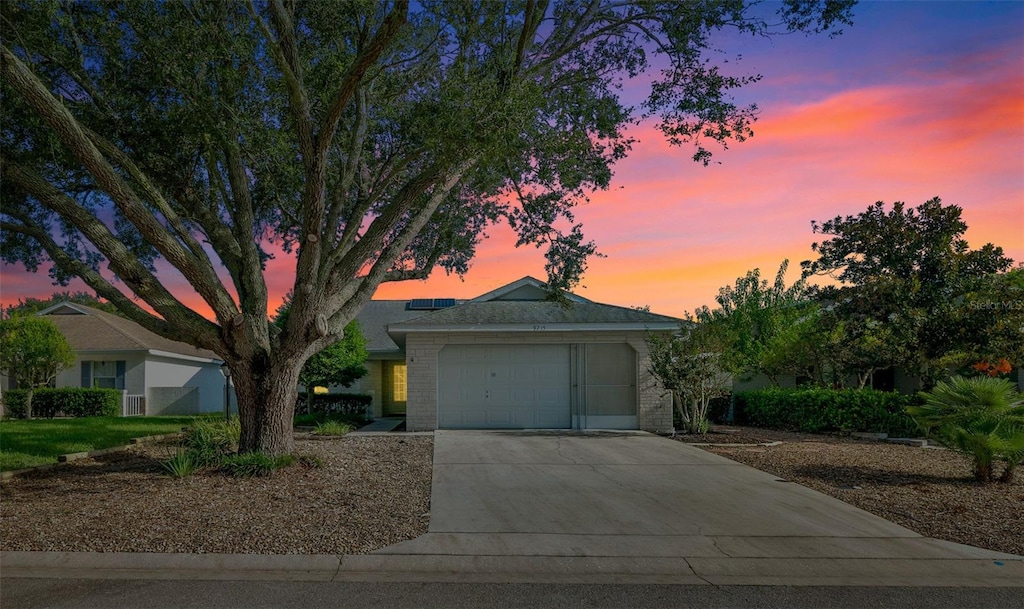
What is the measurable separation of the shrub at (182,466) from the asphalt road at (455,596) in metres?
3.57

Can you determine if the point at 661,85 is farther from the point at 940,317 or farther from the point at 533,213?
the point at 940,317

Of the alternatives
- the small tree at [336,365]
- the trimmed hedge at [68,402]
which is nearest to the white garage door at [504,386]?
the small tree at [336,365]

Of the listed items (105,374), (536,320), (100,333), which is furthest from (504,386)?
(100,333)

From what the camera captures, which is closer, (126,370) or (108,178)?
(108,178)

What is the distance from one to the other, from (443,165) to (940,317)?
13.9 metres

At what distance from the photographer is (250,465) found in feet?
30.4

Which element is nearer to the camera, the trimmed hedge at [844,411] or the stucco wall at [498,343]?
the trimmed hedge at [844,411]

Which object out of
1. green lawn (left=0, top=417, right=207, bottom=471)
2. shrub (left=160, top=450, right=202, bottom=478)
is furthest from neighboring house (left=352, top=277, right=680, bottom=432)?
shrub (left=160, top=450, right=202, bottom=478)

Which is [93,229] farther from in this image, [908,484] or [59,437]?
[908,484]

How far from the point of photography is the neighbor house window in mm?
25122

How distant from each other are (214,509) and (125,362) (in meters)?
21.2

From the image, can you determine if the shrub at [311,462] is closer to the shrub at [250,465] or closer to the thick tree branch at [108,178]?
the shrub at [250,465]

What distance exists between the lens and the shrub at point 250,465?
921cm
